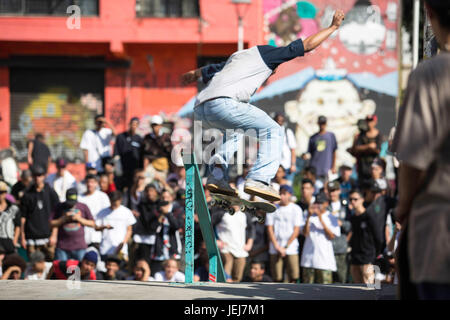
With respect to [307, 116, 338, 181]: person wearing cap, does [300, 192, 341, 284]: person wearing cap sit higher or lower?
lower

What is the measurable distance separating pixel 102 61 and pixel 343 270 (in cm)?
1136

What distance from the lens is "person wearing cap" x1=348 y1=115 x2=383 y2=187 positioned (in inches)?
467

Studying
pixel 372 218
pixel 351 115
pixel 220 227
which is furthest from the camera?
pixel 351 115

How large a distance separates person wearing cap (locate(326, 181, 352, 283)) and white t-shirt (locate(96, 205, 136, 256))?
3.10 metres

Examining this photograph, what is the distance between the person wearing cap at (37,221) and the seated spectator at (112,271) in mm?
1223

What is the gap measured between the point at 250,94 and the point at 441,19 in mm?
3288

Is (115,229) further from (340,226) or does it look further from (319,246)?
(340,226)

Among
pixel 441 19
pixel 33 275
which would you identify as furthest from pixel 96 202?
pixel 441 19

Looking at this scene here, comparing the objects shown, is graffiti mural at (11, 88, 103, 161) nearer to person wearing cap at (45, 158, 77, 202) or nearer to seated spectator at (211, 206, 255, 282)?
person wearing cap at (45, 158, 77, 202)

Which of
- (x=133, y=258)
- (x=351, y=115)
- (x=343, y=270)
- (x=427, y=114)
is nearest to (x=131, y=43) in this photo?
(x=351, y=115)

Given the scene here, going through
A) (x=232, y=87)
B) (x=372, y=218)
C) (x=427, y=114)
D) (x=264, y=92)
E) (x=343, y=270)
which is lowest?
(x=343, y=270)

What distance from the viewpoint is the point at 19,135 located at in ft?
62.6

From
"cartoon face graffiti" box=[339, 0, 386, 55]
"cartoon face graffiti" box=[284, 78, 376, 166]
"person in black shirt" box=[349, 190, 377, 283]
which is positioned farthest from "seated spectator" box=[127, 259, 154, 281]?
"cartoon face graffiti" box=[339, 0, 386, 55]
